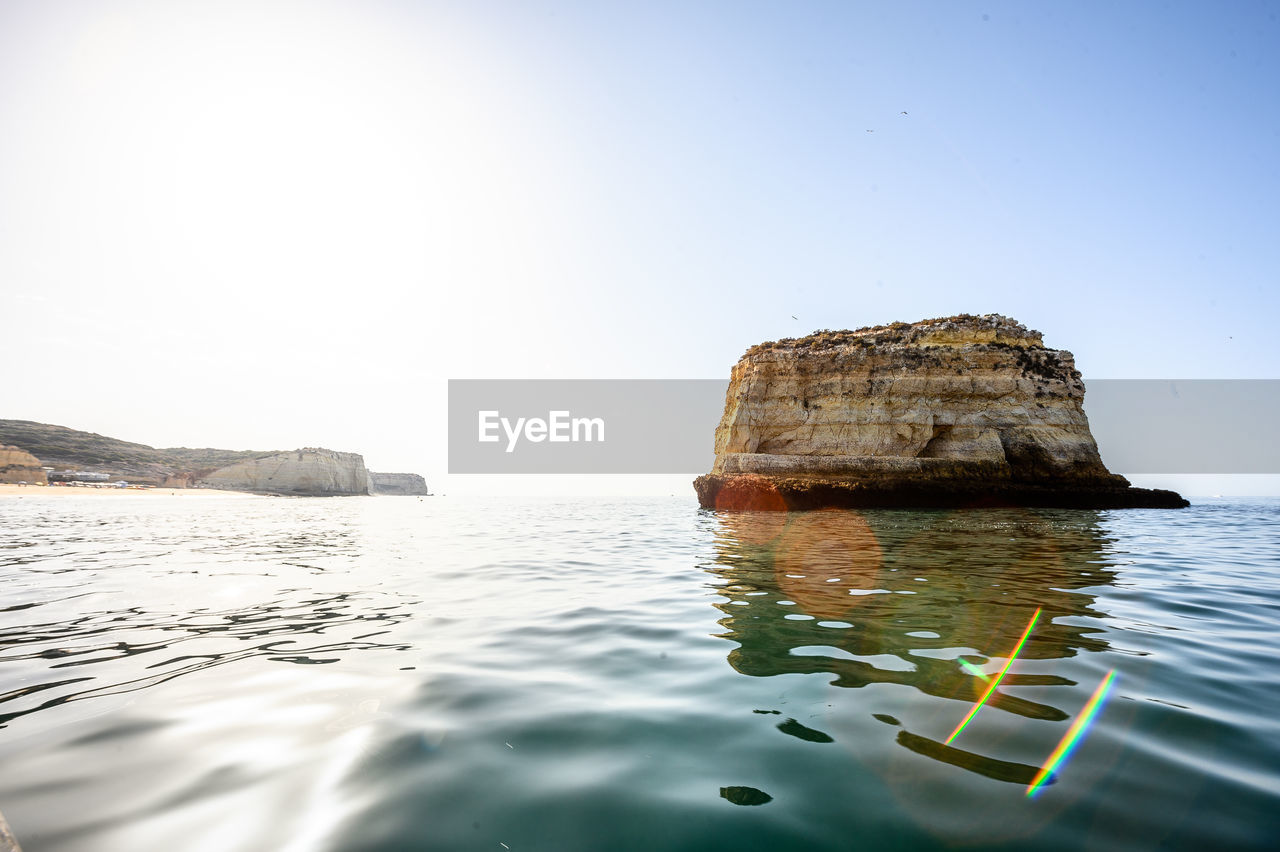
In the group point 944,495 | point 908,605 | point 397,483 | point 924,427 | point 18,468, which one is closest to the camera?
point 908,605

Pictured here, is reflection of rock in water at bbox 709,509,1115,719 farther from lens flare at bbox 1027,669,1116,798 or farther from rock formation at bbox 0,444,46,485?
rock formation at bbox 0,444,46,485

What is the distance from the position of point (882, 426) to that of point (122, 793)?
29291mm

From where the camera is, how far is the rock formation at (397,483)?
440 feet

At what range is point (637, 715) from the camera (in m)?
3.12

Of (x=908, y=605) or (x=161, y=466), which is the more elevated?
(x=161, y=466)

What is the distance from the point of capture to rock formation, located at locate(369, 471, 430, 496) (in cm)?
13402

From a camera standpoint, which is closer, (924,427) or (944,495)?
(944,495)

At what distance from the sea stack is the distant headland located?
6263 cm

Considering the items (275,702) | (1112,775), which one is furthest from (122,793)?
(1112,775)

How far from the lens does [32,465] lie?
5300cm

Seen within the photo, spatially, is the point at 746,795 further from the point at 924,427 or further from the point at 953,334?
the point at 953,334

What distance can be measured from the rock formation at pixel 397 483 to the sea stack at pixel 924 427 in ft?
400

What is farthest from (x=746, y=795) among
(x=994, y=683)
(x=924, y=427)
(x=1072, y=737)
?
(x=924, y=427)

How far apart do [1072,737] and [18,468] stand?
75.8 meters
